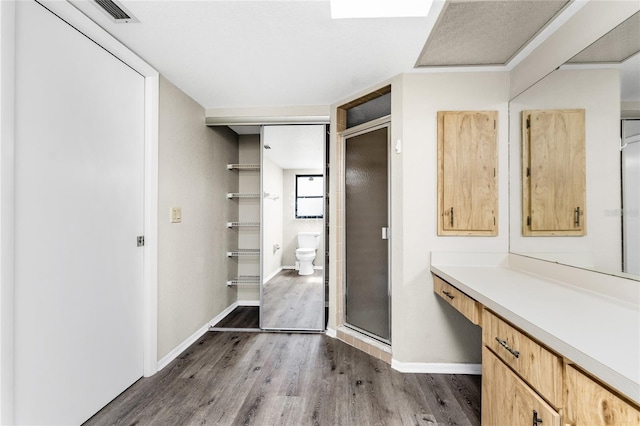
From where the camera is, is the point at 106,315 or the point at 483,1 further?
the point at 106,315

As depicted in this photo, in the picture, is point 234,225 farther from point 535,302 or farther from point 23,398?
point 535,302

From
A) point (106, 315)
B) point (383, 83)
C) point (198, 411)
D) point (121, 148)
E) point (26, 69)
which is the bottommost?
point (198, 411)

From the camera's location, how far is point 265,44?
1.78 m

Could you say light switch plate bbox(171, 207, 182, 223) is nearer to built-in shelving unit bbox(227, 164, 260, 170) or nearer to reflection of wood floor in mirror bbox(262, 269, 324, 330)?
built-in shelving unit bbox(227, 164, 260, 170)

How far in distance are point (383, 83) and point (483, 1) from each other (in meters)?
0.92

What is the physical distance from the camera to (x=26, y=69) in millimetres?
1289

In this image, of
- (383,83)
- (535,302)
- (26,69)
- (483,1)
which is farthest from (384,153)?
(26,69)

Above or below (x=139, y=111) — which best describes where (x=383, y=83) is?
above

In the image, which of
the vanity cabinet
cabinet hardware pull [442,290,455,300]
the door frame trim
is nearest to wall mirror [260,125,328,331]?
the door frame trim

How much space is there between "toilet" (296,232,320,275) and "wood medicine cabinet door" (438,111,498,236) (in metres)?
1.28

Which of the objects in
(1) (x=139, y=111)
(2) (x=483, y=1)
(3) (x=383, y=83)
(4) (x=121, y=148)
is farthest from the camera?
(3) (x=383, y=83)

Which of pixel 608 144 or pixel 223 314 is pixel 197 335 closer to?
pixel 223 314

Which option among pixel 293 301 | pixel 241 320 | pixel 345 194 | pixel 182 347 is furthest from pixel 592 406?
pixel 241 320

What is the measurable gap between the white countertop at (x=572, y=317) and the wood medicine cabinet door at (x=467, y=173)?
0.43 m
